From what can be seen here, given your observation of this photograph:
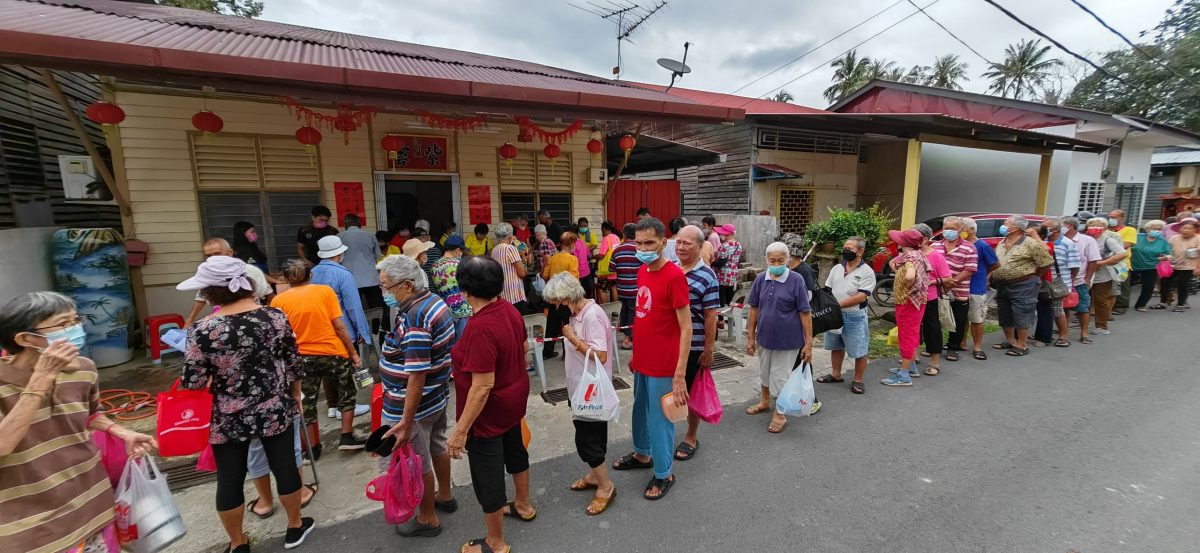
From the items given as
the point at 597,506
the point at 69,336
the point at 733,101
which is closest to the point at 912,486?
the point at 597,506

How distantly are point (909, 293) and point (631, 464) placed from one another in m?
3.51

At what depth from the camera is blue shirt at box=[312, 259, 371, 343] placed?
3.97 metres

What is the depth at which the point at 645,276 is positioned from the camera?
10.1 ft

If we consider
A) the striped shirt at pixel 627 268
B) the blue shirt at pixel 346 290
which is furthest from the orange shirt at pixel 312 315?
the striped shirt at pixel 627 268

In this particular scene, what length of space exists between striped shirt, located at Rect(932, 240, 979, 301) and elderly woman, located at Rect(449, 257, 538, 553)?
17.1 feet

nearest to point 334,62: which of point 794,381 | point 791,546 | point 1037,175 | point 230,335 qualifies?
point 230,335

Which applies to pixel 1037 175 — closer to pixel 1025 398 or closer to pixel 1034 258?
pixel 1034 258

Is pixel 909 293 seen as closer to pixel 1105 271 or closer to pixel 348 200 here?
pixel 1105 271

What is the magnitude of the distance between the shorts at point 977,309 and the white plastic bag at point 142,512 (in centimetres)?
745

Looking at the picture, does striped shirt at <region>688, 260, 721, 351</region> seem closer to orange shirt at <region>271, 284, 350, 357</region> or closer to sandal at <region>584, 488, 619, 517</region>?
sandal at <region>584, 488, 619, 517</region>

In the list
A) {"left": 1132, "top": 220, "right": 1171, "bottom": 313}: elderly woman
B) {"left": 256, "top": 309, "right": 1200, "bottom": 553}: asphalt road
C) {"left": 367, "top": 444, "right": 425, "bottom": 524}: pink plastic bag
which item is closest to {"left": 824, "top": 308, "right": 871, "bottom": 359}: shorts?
{"left": 256, "top": 309, "right": 1200, "bottom": 553}: asphalt road

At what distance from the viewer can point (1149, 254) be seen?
312 inches

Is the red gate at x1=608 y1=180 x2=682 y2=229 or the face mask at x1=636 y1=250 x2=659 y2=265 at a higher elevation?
the red gate at x1=608 y1=180 x2=682 y2=229

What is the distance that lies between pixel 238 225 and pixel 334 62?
2722 mm
